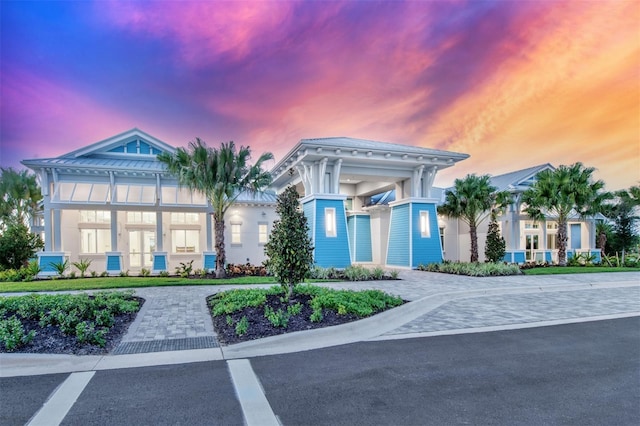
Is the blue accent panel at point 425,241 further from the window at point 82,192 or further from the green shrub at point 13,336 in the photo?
the green shrub at point 13,336

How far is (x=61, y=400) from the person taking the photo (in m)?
3.94

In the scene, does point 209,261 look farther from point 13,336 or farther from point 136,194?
point 13,336

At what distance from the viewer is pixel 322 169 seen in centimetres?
1900

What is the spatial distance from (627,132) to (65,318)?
19.0 meters

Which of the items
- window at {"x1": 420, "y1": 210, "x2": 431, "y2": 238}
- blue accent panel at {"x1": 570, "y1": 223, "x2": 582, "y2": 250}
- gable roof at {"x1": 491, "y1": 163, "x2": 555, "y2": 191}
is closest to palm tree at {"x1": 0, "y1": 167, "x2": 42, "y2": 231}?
window at {"x1": 420, "y1": 210, "x2": 431, "y2": 238}

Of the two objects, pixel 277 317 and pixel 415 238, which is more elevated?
pixel 415 238

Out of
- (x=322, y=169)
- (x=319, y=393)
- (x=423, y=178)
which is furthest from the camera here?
(x=423, y=178)

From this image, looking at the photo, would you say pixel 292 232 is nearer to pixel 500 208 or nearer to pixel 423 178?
pixel 423 178

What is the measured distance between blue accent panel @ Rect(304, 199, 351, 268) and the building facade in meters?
0.05

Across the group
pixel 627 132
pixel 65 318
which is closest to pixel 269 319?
pixel 65 318

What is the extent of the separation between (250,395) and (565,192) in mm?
23829

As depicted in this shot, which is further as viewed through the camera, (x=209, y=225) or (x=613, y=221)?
(x=613, y=221)

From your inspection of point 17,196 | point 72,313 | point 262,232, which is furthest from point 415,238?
point 17,196

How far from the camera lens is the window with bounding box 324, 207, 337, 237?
62.4ft
